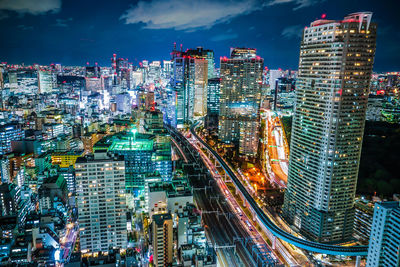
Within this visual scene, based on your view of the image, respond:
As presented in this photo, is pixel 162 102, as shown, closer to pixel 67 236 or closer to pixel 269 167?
pixel 269 167

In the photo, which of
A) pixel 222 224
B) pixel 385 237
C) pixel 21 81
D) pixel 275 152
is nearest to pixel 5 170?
pixel 222 224

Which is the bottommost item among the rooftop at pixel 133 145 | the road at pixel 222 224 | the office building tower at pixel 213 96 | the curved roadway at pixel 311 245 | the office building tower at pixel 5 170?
the road at pixel 222 224

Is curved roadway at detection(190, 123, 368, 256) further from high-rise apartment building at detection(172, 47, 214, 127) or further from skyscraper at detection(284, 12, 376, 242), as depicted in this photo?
high-rise apartment building at detection(172, 47, 214, 127)

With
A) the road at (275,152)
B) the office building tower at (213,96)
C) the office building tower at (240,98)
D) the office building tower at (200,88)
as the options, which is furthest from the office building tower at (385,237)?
the office building tower at (200,88)

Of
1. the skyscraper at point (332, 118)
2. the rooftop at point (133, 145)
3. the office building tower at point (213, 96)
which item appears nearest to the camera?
the skyscraper at point (332, 118)

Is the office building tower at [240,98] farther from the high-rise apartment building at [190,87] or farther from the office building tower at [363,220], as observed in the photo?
the office building tower at [363,220]

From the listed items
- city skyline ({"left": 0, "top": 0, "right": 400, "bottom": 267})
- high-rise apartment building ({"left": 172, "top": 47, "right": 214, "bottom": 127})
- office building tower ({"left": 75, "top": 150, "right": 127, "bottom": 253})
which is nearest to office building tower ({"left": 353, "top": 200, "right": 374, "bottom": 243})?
city skyline ({"left": 0, "top": 0, "right": 400, "bottom": 267})

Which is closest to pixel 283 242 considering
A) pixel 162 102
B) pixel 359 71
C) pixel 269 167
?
pixel 359 71

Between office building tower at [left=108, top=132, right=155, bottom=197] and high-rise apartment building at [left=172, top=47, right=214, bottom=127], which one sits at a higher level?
high-rise apartment building at [left=172, top=47, right=214, bottom=127]
